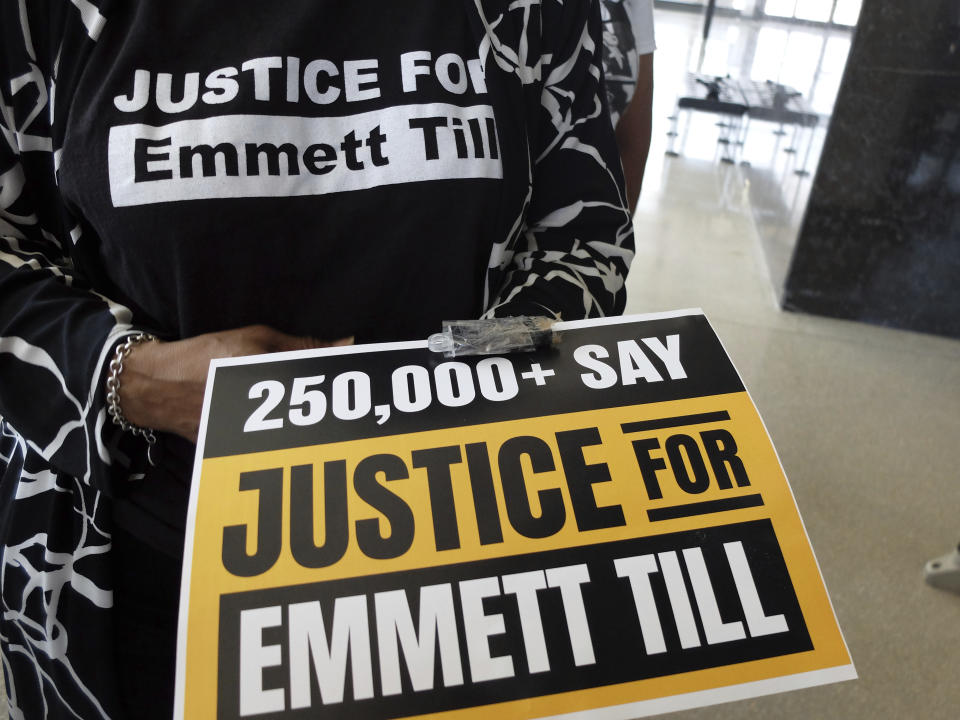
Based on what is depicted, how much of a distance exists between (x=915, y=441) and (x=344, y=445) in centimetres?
194

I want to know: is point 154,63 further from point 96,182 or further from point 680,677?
point 680,677

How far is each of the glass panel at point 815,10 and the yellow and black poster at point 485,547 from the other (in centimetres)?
262

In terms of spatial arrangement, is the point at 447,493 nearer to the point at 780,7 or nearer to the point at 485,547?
the point at 485,547

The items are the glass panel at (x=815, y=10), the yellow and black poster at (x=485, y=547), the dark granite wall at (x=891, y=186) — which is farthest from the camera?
the glass panel at (x=815, y=10)

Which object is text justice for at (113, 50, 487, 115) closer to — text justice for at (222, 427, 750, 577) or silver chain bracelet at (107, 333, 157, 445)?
silver chain bracelet at (107, 333, 157, 445)

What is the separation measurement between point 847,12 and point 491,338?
2336 millimetres

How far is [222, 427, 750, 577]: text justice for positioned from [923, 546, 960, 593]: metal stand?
1.39 m

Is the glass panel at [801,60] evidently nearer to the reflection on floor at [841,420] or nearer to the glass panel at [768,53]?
the glass panel at [768,53]

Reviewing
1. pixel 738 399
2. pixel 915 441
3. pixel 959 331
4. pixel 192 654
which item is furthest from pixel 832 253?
pixel 192 654

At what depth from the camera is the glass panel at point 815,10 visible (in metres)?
2.45

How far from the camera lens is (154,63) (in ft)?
1.85

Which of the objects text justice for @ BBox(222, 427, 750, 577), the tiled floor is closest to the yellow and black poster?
text justice for @ BBox(222, 427, 750, 577)

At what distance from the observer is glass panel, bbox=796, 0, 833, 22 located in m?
2.45

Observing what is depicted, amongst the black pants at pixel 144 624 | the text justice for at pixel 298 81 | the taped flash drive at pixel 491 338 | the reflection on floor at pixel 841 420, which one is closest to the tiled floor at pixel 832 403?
the reflection on floor at pixel 841 420
